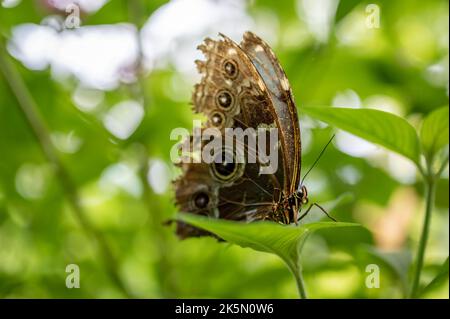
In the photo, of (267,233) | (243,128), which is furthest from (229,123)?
(267,233)

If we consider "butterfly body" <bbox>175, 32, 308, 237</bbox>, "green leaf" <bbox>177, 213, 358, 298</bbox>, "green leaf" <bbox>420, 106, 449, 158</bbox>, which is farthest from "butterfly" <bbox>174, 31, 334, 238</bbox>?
"green leaf" <bbox>420, 106, 449, 158</bbox>

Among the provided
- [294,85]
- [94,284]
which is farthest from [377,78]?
[94,284]

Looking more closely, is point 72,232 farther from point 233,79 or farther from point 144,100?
point 233,79

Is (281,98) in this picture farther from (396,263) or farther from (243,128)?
(396,263)

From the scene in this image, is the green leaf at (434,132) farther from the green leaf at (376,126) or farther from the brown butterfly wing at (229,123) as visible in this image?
the brown butterfly wing at (229,123)

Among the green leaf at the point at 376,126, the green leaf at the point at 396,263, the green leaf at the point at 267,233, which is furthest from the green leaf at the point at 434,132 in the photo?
the green leaf at the point at 267,233
